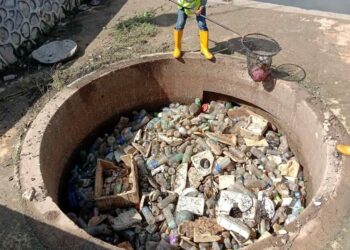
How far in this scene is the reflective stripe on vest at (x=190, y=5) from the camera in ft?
19.7

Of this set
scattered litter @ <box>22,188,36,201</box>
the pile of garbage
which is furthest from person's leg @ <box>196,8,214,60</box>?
scattered litter @ <box>22,188,36,201</box>

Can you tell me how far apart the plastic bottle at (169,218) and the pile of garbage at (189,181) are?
0.6 inches

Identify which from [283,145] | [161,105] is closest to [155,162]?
[161,105]

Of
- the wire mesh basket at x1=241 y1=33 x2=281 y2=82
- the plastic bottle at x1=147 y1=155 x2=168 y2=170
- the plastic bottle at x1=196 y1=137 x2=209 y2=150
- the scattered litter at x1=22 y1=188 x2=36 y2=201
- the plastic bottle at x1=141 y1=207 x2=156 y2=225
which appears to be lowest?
the plastic bottle at x1=141 y1=207 x2=156 y2=225

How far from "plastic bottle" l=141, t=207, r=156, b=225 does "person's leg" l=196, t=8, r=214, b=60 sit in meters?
2.67

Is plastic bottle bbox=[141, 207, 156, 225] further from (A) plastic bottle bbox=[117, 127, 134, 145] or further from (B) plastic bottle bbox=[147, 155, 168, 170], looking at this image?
(A) plastic bottle bbox=[117, 127, 134, 145]

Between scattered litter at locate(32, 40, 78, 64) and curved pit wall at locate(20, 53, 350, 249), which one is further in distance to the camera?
scattered litter at locate(32, 40, 78, 64)

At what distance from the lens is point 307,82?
6.25 metres

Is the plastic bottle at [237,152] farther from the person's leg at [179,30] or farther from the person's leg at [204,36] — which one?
the person's leg at [179,30]

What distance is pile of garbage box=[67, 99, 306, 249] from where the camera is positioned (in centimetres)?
554

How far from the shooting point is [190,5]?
6.01m

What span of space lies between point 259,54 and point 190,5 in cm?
127

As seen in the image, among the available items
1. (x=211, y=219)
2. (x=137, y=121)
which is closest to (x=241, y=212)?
(x=211, y=219)

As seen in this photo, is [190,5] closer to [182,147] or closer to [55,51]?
[182,147]
